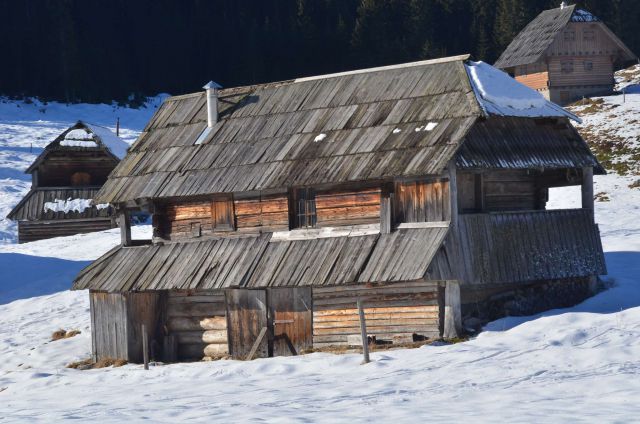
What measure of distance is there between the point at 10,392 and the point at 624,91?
3962cm

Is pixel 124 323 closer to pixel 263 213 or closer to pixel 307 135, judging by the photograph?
pixel 263 213

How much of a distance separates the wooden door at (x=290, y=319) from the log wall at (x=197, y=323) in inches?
61.1

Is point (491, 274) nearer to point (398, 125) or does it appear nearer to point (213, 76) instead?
point (398, 125)

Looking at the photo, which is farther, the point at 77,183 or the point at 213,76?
the point at 213,76

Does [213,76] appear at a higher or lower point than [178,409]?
higher

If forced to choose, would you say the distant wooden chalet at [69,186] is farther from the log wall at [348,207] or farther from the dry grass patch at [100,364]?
the log wall at [348,207]

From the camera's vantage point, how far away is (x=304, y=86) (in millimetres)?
27609

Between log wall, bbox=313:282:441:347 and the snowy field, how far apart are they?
1.12 meters

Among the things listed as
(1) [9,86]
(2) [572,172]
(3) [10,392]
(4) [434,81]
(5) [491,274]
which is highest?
(1) [9,86]

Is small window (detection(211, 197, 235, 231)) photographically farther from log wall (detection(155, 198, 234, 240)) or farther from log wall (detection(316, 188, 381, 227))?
log wall (detection(316, 188, 381, 227))

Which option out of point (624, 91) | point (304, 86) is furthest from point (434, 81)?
point (624, 91)

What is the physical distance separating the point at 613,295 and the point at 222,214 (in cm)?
852

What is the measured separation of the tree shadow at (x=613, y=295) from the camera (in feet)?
75.2

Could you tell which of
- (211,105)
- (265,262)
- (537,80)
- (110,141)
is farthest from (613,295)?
(537,80)
